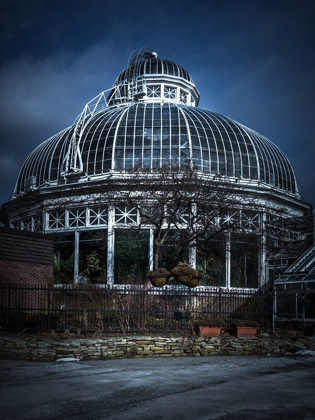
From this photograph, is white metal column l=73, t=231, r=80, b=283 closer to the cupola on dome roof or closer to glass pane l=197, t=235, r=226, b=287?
the cupola on dome roof

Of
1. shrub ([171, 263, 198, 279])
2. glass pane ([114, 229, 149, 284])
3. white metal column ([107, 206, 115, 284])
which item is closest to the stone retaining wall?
shrub ([171, 263, 198, 279])

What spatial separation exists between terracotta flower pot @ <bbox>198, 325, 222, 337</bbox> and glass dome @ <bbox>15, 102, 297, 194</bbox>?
12266 millimetres

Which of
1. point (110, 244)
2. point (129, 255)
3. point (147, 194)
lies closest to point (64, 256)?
point (110, 244)

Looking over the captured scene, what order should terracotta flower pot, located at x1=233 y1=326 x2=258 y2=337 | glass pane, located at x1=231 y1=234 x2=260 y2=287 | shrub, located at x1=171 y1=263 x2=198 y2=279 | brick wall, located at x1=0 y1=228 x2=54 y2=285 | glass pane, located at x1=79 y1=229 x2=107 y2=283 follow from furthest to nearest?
1. glass pane, located at x1=79 y1=229 x2=107 y2=283
2. glass pane, located at x1=231 y1=234 x2=260 y2=287
3. brick wall, located at x1=0 y1=228 x2=54 y2=285
4. shrub, located at x1=171 y1=263 x2=198 y2=279
5. terracotta flower pot, located at x1=233 y1=326 x2=258 y2=337

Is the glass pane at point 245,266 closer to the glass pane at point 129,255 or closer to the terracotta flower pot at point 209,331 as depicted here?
the glass pane at point 129,255

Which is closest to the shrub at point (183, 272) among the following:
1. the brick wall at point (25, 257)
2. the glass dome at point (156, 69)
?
the brick wall at point (25, 257)

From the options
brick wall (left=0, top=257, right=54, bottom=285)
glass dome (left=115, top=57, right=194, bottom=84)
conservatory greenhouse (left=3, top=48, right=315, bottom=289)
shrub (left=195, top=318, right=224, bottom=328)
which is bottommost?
shrub (left=195, top=318, right=224, bottom=328)

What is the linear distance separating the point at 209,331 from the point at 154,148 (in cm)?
1380

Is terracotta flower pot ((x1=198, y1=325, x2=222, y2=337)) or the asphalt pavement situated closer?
the asphalt pavement

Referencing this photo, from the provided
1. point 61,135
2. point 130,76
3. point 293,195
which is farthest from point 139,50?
point 293,195

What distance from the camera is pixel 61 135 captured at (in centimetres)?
3155

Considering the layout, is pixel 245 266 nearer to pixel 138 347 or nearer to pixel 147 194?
pixel 147 194

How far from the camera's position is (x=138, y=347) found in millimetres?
14953

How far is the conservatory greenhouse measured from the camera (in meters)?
25.8
